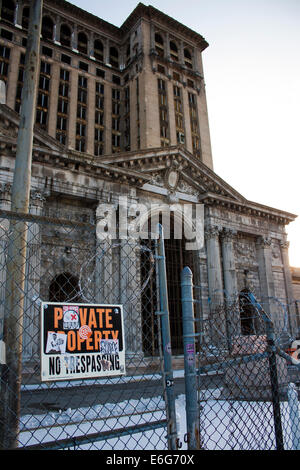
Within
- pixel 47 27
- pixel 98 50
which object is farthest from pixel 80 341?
pixel 98 50

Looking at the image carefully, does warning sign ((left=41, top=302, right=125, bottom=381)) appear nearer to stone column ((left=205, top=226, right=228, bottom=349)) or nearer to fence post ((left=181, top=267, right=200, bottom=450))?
fence post ((left=181, top=267, right=200, bottom=450))

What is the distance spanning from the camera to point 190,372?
3018 mm

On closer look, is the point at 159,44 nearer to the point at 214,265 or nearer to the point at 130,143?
the point at 130,143

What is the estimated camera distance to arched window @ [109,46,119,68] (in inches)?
2048

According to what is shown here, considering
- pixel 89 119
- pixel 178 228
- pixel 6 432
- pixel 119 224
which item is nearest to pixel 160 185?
pixel 178 228

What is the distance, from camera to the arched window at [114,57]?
5203cm

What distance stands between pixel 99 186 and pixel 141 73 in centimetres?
3266

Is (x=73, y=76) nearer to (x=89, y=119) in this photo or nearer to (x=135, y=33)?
(x=89, y=119)

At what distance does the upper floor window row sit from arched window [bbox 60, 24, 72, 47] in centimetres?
1240

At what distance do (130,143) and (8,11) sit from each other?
2348cm

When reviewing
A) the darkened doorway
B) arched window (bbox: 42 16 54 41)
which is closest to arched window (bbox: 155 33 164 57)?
arched window (bbox: 42 16 54 41)

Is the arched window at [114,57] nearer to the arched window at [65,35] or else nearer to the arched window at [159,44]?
the arched window at [65,35]

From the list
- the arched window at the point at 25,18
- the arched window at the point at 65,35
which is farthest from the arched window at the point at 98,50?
the arched window at the point at 25,18
